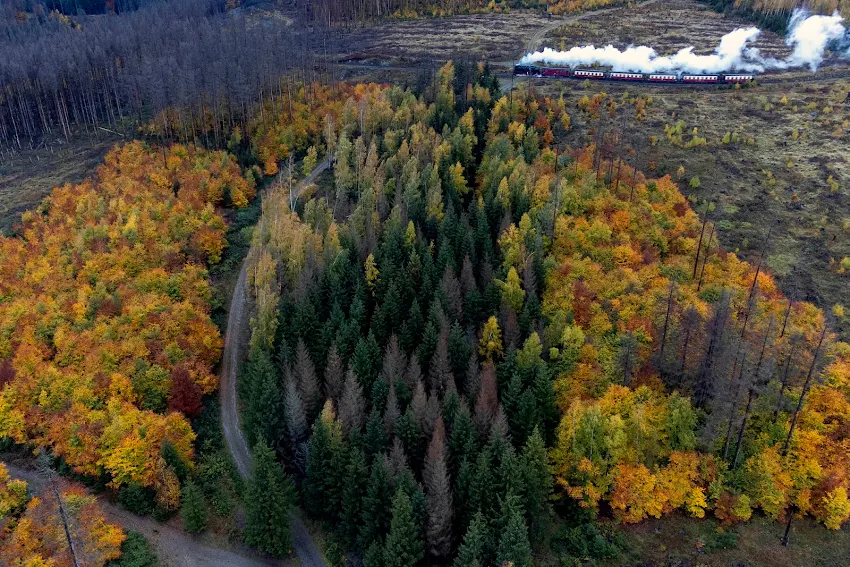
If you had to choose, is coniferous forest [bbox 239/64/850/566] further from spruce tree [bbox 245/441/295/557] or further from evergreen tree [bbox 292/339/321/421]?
spruce tree [bbox 245/441/295/557]

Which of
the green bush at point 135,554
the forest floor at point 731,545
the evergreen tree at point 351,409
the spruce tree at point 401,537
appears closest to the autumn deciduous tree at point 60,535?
the green bush at point 135,554

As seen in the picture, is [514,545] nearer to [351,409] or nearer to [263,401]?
[351,409]

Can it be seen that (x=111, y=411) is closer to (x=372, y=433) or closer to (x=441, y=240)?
(x=372, y=433)

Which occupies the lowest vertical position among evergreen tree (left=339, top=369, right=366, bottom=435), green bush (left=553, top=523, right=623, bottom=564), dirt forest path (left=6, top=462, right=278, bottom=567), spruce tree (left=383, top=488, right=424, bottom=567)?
dirt forest path (left=6, top=462, right=278, bottom=567)

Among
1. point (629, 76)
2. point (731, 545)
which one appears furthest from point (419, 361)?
point (629, 76)

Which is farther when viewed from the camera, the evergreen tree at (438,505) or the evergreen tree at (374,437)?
the evergreen tree at (374,437)

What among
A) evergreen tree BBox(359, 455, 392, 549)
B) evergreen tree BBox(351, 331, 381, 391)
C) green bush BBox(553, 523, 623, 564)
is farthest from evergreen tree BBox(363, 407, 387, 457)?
green bush BBox(553, 523, 623, 564)

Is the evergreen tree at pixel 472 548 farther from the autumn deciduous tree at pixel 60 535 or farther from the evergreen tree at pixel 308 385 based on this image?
the autumn deciduous tree at pixel 60 535
